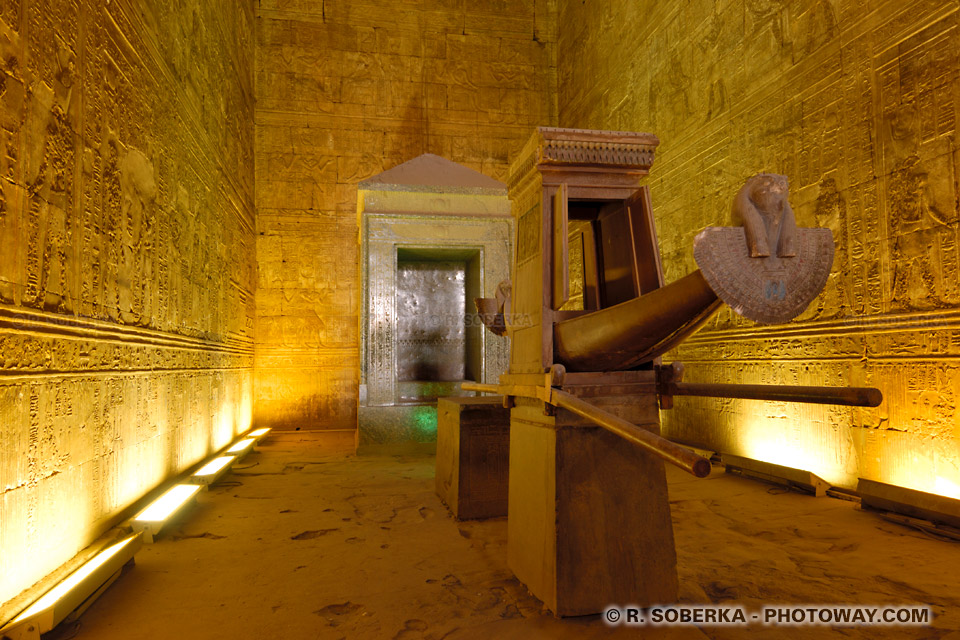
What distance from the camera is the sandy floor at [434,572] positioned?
245 cm

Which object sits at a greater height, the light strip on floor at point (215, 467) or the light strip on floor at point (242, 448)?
the light strip on floor at point (215, 467)

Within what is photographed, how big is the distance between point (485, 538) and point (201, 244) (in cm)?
492

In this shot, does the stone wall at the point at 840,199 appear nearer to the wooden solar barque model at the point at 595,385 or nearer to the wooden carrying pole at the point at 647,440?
the wooden solar barque model at the point at 595,385

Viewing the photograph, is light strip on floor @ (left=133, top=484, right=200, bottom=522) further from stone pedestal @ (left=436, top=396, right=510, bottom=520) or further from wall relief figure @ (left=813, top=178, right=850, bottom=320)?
wall relief figure @ (left=813, top=178, right=850, bottom=320)

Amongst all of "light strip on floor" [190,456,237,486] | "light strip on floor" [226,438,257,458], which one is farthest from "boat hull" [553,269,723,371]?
"light strip on floor" [226,438,257,458]

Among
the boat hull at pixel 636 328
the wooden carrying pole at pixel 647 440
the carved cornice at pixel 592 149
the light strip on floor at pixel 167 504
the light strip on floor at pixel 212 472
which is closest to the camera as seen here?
the wooden carrying pole at pixel 647 440

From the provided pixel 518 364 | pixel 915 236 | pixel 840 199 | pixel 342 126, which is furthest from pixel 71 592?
pixel 342 126

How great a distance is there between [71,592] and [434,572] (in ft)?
5.67

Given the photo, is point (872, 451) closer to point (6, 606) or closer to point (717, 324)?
point (717, 324)

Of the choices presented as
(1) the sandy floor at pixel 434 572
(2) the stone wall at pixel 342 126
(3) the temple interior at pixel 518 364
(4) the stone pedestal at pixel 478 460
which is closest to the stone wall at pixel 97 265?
(3) the temple interior at pixel 518 364

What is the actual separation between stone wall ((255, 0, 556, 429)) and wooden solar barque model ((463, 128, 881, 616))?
8368 millimetres

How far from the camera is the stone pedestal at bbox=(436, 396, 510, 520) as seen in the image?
419cm

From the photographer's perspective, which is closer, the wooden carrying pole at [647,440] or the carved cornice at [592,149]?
the wooden carrying pole at [647,440]

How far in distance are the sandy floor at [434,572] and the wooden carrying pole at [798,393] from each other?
1.05m
